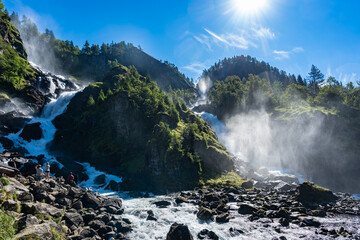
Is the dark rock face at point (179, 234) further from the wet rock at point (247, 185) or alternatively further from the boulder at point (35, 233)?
the wet rock at point (247, 185)

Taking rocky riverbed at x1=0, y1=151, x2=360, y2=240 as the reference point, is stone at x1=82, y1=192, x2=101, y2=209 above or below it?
above

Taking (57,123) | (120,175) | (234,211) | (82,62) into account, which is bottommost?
(234,211)

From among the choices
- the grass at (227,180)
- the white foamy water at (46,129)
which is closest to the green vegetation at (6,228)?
the grass at (227,180)

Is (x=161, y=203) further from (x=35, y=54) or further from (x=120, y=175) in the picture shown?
(x=35, y=54)

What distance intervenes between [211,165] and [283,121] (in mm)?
49057

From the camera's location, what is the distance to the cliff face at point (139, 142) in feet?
185

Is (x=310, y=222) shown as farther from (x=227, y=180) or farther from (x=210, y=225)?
(x=227, y=180)

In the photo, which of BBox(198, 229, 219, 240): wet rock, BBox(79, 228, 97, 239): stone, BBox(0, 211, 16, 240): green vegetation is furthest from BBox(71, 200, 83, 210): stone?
BBox(198, 229, 219, 240): wet rock

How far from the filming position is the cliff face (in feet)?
185

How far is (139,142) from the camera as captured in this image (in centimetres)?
7200

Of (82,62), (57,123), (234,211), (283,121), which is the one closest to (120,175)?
(234,211)

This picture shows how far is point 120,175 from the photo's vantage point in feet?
194

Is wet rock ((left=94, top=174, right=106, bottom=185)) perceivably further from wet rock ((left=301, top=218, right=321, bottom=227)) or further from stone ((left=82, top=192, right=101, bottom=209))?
wet rock ((left=301, top=218, right=321, bottom=227))

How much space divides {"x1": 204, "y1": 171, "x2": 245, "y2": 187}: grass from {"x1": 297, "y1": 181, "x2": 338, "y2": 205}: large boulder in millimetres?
17461
